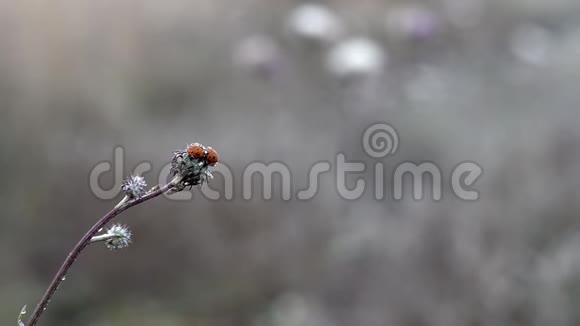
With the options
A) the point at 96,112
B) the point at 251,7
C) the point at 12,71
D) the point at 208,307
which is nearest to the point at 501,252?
the point at 208,307

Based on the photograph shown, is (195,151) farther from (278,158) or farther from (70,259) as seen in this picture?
(278,158)

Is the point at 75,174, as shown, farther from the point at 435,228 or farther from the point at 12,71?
the point at 435,228
